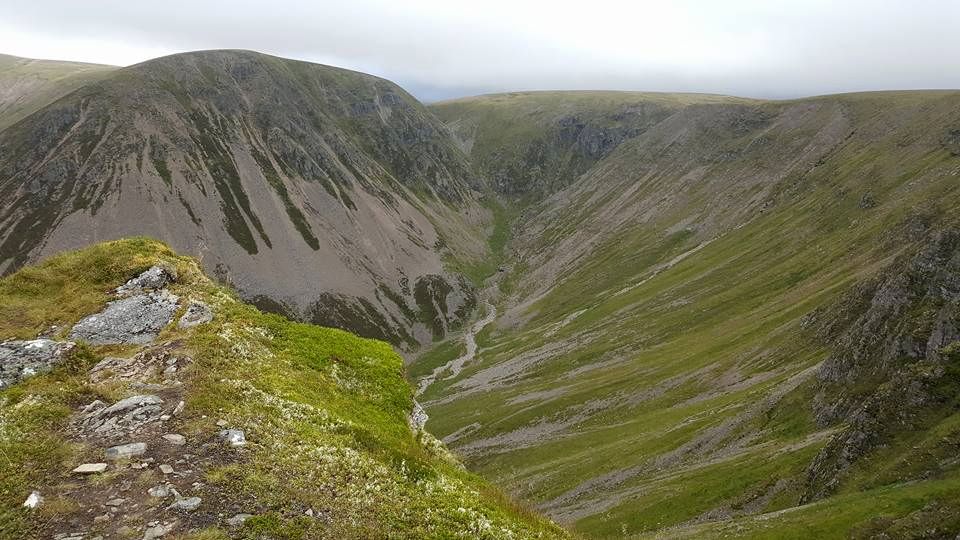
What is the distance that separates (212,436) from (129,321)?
9.98 meters

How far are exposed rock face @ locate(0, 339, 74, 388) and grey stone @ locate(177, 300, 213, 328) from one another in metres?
4.09

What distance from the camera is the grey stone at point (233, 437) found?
17.7m

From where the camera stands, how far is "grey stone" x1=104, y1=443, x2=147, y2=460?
16.7 m

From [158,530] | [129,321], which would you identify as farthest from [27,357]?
[158,530]

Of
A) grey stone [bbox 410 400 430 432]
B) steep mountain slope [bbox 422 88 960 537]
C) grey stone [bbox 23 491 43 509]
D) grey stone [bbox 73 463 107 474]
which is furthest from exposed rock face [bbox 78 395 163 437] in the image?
steep mountain slope [bbox 422 88 960 537]

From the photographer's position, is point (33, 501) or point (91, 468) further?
point (91, 468)

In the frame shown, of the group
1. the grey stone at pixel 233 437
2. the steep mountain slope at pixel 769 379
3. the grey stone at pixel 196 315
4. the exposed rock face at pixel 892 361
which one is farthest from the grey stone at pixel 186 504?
the exposed rock face at pixel 892 361

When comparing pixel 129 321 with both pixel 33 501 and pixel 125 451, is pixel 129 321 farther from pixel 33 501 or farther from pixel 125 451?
pixel 33 501

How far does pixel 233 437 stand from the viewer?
17875mm

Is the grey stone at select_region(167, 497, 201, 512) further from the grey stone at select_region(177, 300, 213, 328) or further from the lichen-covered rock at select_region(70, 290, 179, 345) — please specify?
the grey stone at select_region(177, 300, 213, 328)

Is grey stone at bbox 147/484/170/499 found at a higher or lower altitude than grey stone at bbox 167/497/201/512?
higher

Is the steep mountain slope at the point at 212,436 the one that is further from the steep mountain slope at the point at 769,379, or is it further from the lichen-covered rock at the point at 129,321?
the steep mountain slope at the point at 769,379

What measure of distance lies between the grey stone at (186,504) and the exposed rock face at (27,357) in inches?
399

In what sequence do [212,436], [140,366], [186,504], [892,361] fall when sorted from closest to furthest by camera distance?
[186,504] < [212,436] < [140,366] < [892,361]
